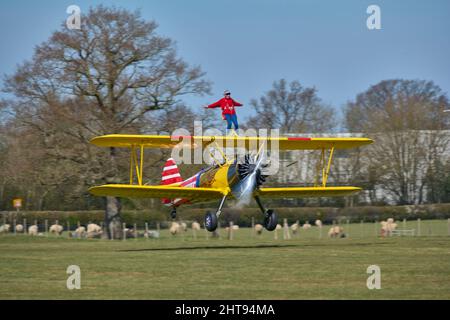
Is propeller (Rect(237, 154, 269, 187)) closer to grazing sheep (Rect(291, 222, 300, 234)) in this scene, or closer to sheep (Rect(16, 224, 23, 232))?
grazing sheep (Rect(291, 222, 300, 234))

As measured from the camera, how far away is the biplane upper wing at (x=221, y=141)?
22.1m

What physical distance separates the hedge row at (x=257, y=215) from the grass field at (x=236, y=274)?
22.8m

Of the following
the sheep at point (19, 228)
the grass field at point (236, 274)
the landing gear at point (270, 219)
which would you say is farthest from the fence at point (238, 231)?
the grass field at point (236, 274)

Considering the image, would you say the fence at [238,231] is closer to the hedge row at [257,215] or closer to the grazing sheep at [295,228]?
the grazing sheep at [295,228]

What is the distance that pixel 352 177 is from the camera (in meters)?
51.5

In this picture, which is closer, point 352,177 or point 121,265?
point 121,265

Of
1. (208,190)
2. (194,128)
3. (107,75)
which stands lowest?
(208,190)

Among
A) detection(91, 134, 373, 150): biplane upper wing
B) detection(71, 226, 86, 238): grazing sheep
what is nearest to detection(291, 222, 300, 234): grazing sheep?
detection(71, 226, 86, 238): grazing sheep

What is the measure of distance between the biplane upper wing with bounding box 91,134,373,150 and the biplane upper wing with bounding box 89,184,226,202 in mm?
1383

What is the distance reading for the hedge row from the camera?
44.8m
